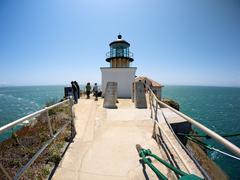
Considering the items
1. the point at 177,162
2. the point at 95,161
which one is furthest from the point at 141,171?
the point at 95,161

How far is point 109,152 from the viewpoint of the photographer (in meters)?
3.44

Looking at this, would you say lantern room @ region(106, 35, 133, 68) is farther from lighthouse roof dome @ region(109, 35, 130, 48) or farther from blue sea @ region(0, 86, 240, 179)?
blue sea @ region(0, 86, 240, 179)

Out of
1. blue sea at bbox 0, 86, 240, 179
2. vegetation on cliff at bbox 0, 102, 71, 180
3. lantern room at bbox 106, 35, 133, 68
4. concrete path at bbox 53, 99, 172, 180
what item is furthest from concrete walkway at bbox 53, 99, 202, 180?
lantern room at bbox 106, 35, 133, 68

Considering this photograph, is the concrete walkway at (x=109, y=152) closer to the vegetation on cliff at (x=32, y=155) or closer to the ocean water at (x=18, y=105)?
the vegetation on cliff at (x=32, y=155)

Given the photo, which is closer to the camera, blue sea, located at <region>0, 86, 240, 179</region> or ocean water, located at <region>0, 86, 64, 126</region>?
blue sea, located at <region>0, 86, 240, 179</region>

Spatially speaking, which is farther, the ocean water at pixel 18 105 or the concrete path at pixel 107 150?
the ocean water at pixel 18 105

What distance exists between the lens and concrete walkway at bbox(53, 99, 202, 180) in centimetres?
269

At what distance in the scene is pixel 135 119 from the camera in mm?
5957

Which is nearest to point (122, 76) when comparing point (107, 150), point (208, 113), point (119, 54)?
point (119, 54)

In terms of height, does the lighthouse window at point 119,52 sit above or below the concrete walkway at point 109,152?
above

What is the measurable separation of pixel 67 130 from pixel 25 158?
1.64 meters

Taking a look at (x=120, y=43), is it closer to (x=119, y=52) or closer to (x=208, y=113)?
(x=119, y=52)

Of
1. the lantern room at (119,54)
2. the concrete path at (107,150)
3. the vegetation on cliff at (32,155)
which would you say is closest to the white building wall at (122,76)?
the lantern room at (119,54)

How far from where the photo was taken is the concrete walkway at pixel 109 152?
2691 mm
